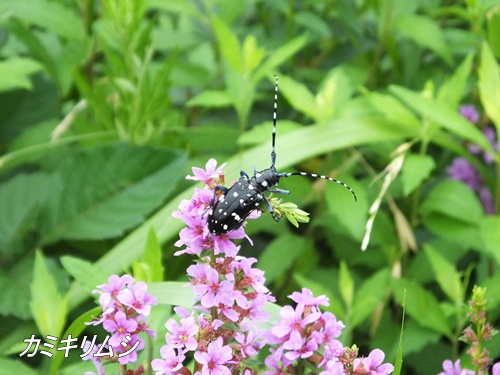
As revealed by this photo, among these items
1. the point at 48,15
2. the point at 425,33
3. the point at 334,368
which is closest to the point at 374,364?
the point at 334,368

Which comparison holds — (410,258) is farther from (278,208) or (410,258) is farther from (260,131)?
(278,208)

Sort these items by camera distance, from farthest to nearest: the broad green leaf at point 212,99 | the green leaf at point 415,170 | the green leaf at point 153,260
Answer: the broad green leaf at point 212,99, the green leaf at point 415,170, the green leaf at point 153,260

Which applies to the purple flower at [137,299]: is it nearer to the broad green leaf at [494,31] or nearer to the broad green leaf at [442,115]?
the broad green leaf at [442,115]

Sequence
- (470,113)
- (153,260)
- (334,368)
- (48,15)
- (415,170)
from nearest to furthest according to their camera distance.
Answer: (334,368), (153,260), (415,170), (48,15), (470,113)

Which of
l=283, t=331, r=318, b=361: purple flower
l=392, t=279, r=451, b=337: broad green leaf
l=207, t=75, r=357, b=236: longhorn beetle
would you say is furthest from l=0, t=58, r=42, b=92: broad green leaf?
l=283, t=331, r=318, b=361: purple flower

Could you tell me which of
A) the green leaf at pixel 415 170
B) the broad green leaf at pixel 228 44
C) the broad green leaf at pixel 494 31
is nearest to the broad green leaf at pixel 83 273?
the green leaf at pixel 415 170

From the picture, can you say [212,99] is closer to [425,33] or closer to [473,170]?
[425,33]

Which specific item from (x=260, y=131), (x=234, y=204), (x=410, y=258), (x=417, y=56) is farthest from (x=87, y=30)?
(x=234, y=204)

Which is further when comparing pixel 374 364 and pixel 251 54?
pixel 251 54
